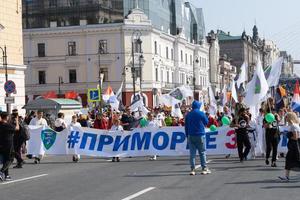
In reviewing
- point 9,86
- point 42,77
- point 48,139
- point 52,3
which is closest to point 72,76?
point 42,77

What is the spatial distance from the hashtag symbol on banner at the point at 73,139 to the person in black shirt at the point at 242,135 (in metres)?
5.47

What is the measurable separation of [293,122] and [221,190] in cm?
282

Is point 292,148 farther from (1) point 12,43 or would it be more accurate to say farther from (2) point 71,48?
(2) point 71,48

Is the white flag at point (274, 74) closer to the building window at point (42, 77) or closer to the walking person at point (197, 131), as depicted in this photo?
the walking person at point (197, 131)

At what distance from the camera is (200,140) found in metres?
15.1

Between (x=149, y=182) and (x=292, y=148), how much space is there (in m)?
3.16

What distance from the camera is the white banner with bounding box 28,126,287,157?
20203 millimetres

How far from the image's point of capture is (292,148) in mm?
13555

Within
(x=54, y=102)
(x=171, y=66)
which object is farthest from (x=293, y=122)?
(x=171, y=66)

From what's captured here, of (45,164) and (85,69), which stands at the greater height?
(85,69)

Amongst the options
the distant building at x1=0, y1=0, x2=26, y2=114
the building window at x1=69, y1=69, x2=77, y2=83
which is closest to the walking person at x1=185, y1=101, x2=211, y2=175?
the distant building at x1=0, y1=0, x2=26, y2=114

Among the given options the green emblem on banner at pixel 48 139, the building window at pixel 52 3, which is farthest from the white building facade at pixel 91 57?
the green emblem on banner at pixel 48 139

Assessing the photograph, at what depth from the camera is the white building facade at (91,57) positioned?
77.8m

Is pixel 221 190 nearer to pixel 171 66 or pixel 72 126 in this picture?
pixel 72 126
